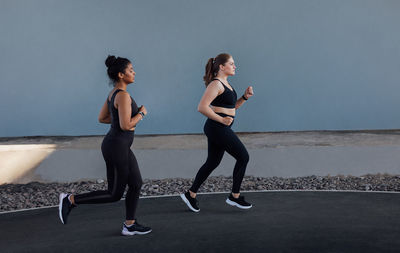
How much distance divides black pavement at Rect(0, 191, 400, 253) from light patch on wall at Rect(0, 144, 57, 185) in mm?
3546

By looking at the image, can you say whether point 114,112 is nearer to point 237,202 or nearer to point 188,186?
point 237,202

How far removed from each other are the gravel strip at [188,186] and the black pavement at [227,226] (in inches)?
50.9

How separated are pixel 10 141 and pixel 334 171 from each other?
7.11 m

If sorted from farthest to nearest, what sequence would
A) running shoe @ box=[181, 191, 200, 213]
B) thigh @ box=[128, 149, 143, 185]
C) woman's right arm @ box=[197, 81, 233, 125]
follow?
1. running shoe @ box=[181, 191, 200, 213]
2. woman's right arm @ box=[197, 81, 233, 125]
3. thigh @ box=[128, 149, 143, 185]

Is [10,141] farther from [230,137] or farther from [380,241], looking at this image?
[380,241]

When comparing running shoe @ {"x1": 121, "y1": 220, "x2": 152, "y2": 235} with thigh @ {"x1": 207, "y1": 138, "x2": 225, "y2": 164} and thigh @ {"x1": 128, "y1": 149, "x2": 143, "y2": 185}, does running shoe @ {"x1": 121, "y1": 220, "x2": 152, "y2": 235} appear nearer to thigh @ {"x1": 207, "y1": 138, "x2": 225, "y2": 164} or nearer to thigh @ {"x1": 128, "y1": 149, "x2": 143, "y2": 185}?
thigh @ {"x1": 128, "y1": 149, "x2": 143, "y2": 185}

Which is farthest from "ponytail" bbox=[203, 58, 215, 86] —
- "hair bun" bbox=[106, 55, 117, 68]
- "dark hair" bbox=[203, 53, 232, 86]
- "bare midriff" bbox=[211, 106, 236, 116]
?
"hair bun" bbox=[106, 55, 117, 68]

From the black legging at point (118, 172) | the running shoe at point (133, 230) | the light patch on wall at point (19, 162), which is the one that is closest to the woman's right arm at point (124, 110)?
the black legging at point (118, 172)

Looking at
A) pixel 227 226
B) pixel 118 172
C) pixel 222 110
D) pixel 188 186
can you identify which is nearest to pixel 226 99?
pixel 222 110

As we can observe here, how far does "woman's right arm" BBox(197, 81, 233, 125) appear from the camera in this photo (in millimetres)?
4562

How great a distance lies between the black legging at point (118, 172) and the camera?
393cm

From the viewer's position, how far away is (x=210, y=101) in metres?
4.58

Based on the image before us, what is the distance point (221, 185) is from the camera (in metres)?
7.70

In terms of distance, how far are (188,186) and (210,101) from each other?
3.40 m
